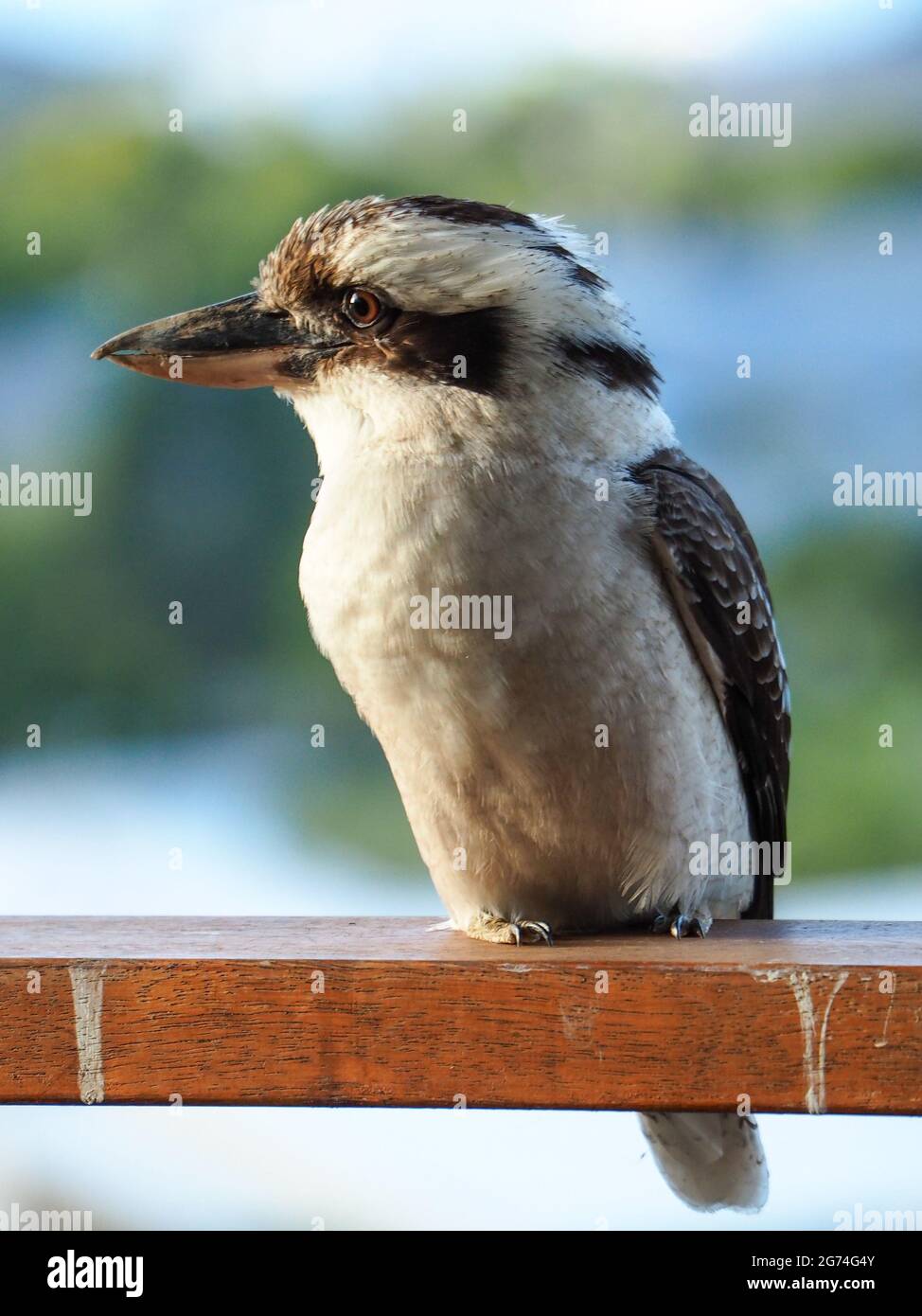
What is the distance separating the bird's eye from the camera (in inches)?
56.9

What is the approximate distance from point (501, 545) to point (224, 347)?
1.12 feet

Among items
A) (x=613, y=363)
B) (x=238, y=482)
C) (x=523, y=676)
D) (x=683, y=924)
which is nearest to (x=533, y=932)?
(x=683, y=924)

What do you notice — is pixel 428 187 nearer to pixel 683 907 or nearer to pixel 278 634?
pixel 278 634

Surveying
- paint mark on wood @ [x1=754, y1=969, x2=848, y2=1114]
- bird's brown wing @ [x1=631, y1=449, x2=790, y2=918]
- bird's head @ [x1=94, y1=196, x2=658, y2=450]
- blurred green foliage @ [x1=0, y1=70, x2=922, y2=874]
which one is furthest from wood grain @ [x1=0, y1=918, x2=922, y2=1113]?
blurred green foliage @ [x1=0, y1=70, x2=922, y2=874]

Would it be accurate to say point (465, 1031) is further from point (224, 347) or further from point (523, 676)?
point (224, 347)

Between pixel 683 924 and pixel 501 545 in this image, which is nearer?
pixel 501 545

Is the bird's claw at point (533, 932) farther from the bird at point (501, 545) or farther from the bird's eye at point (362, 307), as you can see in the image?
the bird's eye at point (362, 307)

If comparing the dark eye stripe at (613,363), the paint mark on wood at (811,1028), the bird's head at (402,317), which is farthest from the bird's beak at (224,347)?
the paint mark on wood at (811,1028)

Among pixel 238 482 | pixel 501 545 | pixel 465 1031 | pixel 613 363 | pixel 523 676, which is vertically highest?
pixel 238 482

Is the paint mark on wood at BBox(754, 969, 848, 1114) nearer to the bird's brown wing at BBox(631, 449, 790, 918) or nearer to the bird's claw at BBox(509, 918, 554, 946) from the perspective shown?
the bird's claw at BBox(509, 918, 554, 946)

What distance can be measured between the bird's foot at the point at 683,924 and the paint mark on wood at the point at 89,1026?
1.88 feet

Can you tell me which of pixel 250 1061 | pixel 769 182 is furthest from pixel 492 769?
pixel 769 182

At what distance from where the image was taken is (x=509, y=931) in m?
1.53

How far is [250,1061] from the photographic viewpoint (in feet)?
4.14
